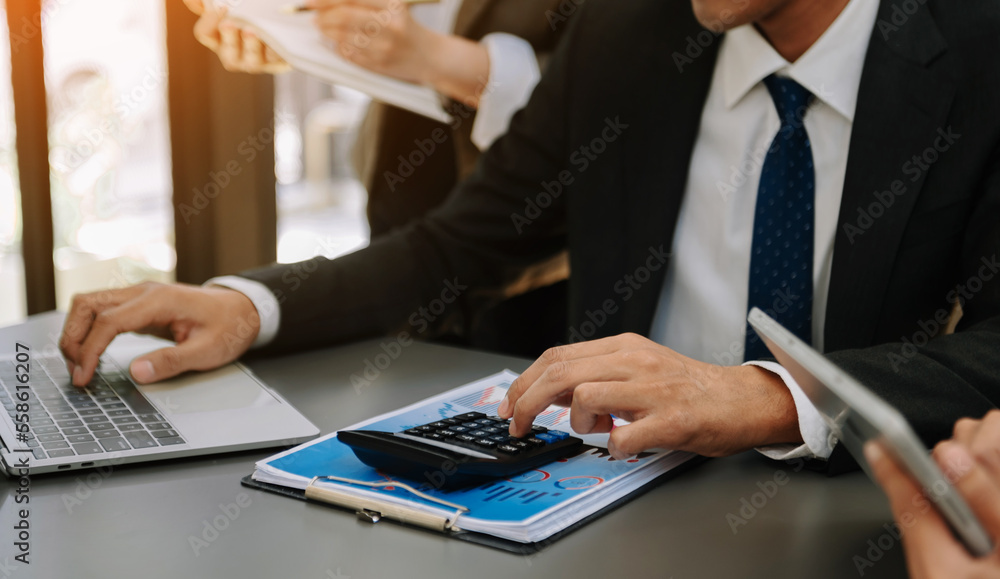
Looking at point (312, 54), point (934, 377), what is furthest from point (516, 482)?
point (312, 54)

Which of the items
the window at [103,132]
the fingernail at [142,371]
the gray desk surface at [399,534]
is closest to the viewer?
the gray desk surface at [399,534]

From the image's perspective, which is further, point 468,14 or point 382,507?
point 468,14

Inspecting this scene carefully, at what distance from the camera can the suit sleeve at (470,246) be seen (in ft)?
4.04

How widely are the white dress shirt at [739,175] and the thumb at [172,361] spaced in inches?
25.2

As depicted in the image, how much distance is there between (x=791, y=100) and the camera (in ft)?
3.75

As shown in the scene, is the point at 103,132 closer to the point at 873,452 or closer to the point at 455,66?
the point at 455,66

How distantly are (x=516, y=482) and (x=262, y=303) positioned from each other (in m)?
0.54

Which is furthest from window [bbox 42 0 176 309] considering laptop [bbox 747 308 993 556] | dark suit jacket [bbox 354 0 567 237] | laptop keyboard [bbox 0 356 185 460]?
laptop [bbox 747 308 993 556]

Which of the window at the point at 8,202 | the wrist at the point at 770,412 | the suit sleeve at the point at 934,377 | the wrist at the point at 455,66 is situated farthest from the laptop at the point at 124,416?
the window at the point at 8,202

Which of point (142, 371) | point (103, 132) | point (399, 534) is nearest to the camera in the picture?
point (399, 534)

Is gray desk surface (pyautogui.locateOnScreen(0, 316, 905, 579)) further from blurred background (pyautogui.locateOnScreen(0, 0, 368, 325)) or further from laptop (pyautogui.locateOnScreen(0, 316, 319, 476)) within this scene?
blurred background (pyautogui.locateOnScreen(0, 0, 368, 325))

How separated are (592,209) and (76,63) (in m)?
1.75

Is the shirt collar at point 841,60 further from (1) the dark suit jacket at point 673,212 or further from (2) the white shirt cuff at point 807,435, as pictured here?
(2) the white shirt cuff at point 807,435

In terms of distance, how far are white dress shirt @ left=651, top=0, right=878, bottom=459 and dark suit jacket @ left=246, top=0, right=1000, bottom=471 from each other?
3 centimetres
